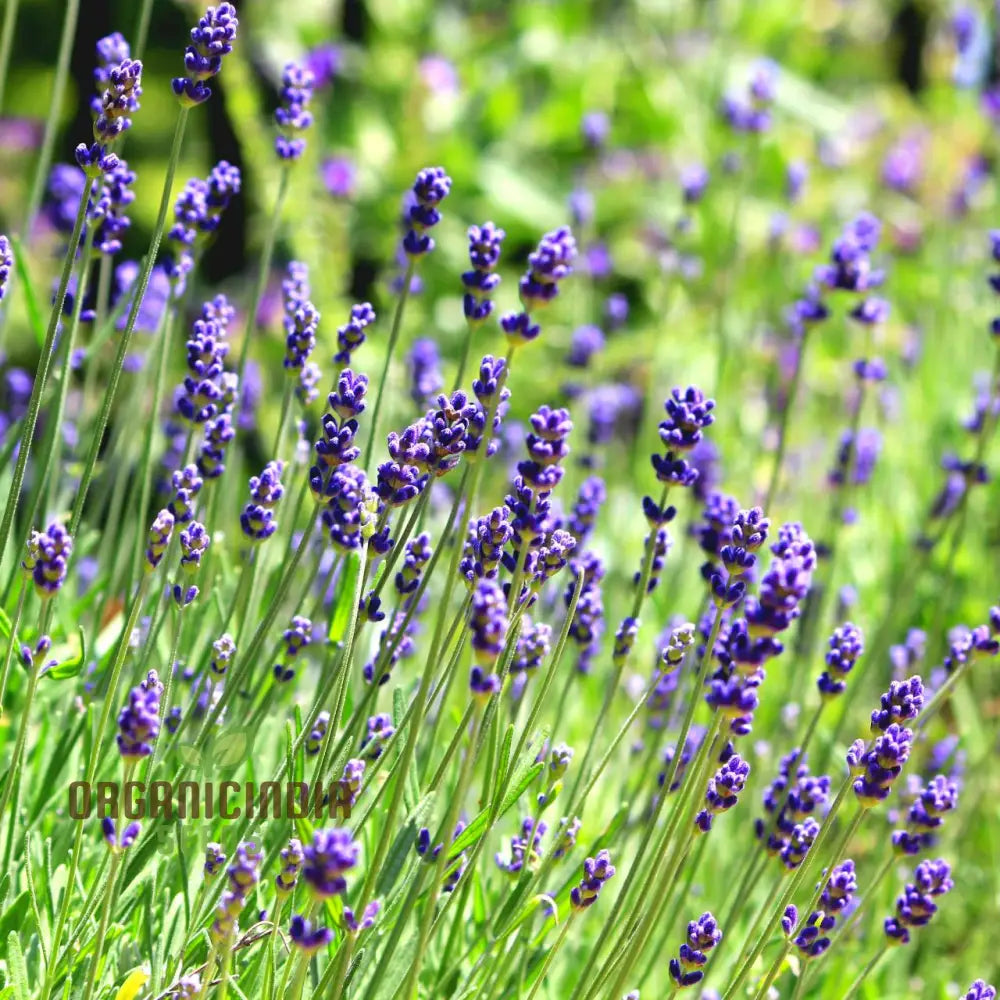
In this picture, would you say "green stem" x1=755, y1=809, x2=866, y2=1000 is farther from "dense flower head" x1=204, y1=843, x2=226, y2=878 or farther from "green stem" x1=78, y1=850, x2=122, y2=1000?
"green stem" x1=78, y1=850, x2=122, y2=1000

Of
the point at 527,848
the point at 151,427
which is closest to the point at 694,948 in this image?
the point at 527,848

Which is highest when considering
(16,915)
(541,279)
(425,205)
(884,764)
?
(425,205)

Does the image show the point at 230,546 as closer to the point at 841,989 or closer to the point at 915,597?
the point at 841,989

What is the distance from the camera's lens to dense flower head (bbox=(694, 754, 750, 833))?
71.4 inches

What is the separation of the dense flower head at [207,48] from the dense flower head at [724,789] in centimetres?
116

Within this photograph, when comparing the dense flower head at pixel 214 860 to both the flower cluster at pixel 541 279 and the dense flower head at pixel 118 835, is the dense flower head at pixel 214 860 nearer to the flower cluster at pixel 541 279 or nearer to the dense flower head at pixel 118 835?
the dense flower head at pixel 118 835

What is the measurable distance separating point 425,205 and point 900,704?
99 cm

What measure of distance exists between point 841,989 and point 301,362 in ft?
5.33

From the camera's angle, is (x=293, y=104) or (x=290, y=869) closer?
(x=290, y=869)

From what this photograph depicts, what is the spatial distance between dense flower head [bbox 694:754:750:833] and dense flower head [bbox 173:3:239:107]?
116cm

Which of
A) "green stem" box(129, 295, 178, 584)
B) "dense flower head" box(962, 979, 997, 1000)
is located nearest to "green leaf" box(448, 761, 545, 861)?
"dense flower head" box(962, 979, 997, 1000)

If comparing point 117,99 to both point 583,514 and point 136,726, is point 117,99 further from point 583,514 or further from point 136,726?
point 583,514

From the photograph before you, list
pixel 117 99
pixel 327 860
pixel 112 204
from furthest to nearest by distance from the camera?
pixel 112 204 < pixel 117 99 < pixel 327 860

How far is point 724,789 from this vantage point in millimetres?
1826
